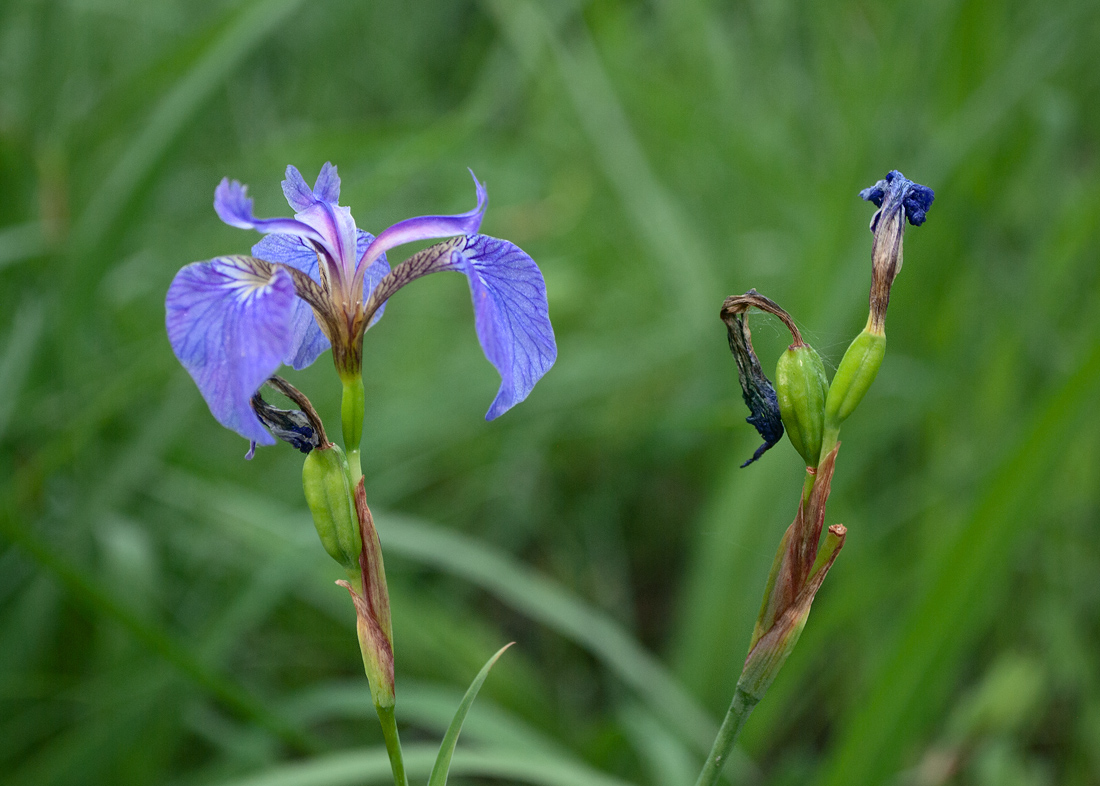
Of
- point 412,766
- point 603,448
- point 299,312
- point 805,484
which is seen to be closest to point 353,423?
point 299,312

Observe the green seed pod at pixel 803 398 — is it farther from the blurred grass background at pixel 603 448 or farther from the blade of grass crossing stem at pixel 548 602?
the blade of grass crossing stem at pixel 548 602

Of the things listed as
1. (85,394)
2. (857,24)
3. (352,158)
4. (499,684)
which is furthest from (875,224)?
(857,24)

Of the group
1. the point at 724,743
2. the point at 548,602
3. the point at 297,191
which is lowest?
the point at 724,743

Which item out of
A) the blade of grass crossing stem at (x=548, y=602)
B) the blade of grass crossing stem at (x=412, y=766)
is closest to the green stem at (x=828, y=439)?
the blade of grass crossing stem at (x=412, y=766)

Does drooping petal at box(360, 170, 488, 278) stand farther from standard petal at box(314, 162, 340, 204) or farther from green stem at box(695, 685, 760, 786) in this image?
green stem at box(695, 685, 760, 786)

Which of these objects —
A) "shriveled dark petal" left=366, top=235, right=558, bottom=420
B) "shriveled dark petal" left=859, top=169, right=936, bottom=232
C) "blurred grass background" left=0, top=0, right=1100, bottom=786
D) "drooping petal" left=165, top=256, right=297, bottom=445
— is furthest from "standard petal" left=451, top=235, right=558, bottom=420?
"blurred grass background" left=0, top=0, right=1100, bottom=786

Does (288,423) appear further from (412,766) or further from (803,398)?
(412,766)
